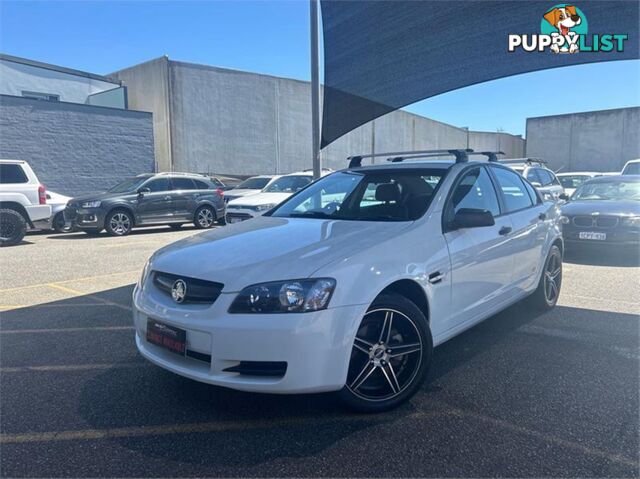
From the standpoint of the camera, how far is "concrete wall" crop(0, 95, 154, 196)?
1702 centimetres

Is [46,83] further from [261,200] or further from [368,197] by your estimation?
[368,197]

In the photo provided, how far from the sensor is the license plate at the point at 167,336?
Answer: 293 cm

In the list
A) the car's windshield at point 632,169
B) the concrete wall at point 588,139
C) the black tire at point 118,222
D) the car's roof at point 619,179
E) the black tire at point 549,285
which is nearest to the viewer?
the black tire at point 549,285

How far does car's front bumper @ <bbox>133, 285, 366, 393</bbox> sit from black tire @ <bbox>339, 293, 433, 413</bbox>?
19 cm

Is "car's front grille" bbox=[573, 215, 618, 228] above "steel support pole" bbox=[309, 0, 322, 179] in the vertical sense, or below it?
below

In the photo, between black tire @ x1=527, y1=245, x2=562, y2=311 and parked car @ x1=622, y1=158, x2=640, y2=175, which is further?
parked car @ x1=622, y1=158, x2=640, y2=175

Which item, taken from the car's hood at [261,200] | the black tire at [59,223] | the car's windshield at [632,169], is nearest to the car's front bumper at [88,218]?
the black tire at [59,223]

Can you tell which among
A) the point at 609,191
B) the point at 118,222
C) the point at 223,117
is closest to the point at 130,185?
the point at 118,222

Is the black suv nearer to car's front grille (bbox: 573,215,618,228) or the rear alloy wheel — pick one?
the rear alloy wheel

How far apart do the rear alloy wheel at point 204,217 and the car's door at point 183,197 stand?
210 mm

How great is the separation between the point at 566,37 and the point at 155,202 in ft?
34.9

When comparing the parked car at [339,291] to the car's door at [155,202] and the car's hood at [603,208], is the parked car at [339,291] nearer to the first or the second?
the car's hood at [603,208]

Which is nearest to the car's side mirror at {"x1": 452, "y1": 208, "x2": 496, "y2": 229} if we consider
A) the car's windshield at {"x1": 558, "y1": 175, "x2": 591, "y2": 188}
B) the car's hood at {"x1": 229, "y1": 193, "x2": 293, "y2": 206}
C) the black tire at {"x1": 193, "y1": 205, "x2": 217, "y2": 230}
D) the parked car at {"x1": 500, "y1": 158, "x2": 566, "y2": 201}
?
the car's hood at {"x1": 229, "y1": 193, "x2": 293, "y2": 206}

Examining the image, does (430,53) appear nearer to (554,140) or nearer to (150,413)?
(150,413)
